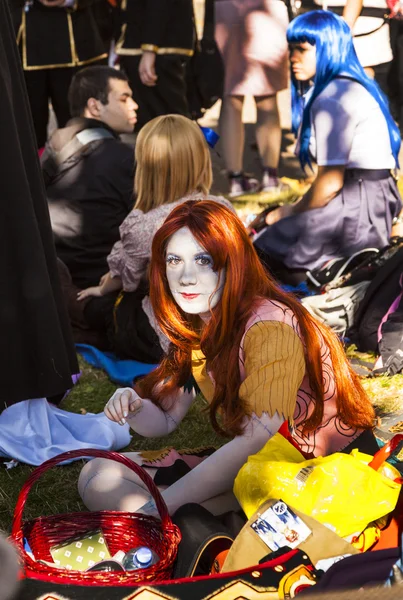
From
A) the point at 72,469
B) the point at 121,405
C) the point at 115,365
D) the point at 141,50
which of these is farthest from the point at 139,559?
the point at 141,50

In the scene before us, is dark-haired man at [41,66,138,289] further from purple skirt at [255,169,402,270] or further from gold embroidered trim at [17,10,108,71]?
gold embroidered trim at [17,10,108,71]

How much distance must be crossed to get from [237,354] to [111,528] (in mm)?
576

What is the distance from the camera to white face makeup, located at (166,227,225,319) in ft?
8.38

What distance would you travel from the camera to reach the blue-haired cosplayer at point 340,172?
469 centimetres

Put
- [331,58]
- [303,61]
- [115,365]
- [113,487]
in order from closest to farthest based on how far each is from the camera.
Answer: [113,487] < [115,365] < [331,58] < [303,61]

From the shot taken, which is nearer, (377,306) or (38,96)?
(377,306)

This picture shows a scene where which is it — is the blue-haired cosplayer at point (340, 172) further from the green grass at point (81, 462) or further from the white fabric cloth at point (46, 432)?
the white fabric cloth at point (46, 432)

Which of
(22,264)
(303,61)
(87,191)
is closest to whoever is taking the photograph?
(22,264)

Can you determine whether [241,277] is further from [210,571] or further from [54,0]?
[54,0]

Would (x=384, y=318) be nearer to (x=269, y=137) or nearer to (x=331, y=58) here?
(x=331, y=58)

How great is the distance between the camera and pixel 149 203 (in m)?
4.01

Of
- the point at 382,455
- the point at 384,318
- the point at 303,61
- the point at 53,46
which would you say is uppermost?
the point at 53,46

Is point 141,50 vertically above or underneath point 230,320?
above

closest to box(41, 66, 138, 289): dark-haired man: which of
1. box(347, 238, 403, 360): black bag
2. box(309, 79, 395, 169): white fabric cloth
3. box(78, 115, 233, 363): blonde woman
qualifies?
box(78, 115, 233, 363): blonde woman
